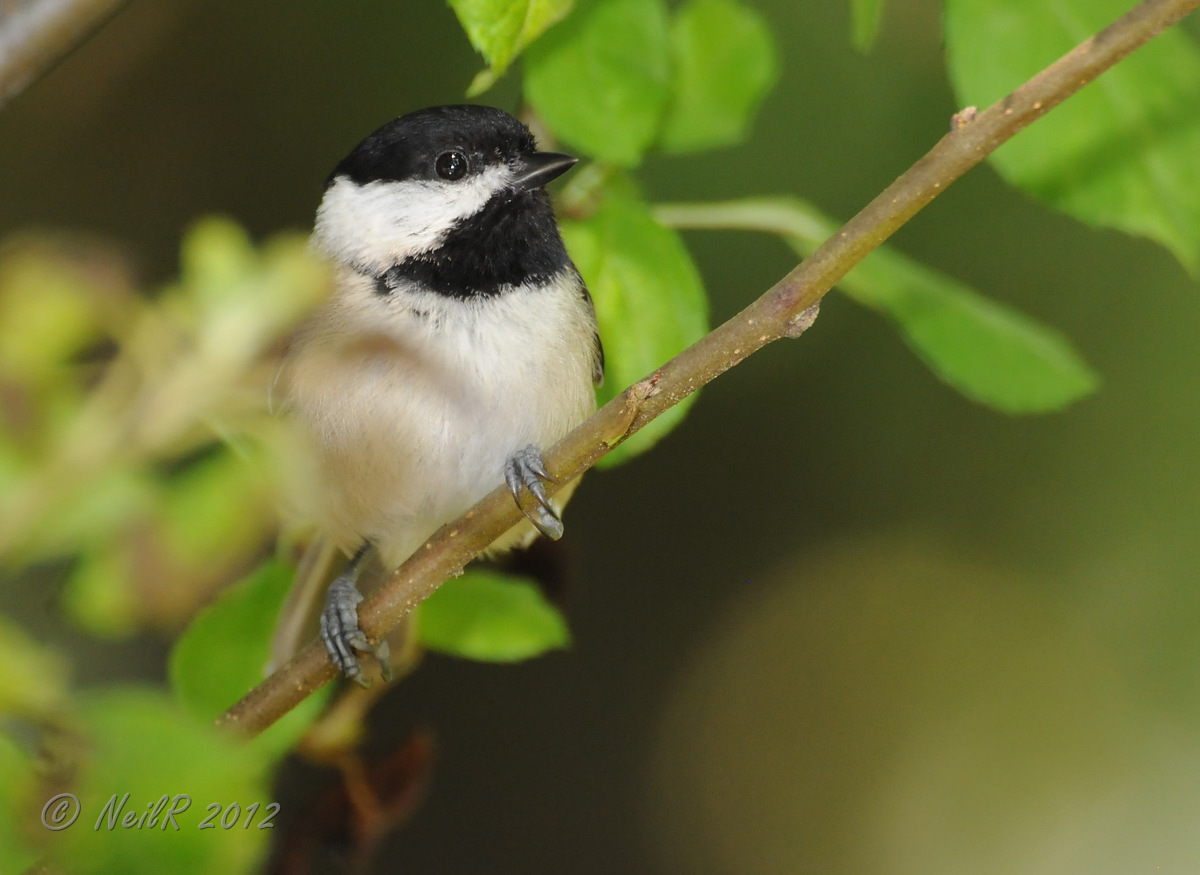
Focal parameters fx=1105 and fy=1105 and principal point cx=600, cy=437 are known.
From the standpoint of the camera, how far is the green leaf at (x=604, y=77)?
0.72 m

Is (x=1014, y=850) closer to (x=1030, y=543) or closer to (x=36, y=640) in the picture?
(x=1030, y=543)

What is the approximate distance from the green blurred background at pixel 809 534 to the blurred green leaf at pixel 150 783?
0.87m

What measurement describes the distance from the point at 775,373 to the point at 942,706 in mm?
623

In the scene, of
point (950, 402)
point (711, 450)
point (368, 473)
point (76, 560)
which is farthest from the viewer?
point (950, 402)

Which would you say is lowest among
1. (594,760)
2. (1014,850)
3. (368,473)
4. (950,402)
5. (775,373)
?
(1014,850)

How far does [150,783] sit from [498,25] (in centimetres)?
43

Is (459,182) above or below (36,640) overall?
below

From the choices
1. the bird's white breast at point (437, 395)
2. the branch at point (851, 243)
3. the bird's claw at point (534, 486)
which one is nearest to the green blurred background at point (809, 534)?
the bird's white breast at point (437, 395)

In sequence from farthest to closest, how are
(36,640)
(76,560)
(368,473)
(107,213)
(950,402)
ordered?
(950,402), (107,213), (368,473), (76,560), (36,640)

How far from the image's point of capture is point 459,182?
3.62 ft

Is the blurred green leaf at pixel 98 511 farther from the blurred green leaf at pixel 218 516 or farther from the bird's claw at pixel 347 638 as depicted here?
the bird's claw at pixel 347 638

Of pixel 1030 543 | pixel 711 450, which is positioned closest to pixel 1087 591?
pixel 1030 543

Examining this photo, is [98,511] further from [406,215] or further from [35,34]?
[406,215]

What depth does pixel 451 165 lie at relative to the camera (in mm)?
1098
